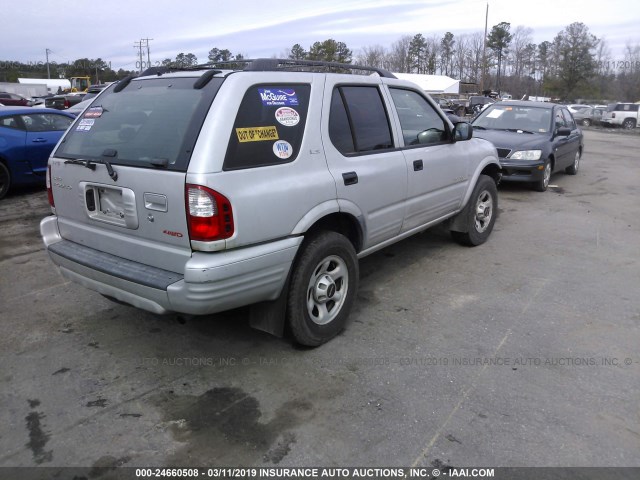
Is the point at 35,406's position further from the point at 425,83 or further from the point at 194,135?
the point at 425,83

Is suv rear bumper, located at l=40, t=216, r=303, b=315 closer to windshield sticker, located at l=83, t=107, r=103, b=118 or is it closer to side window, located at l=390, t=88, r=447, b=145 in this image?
windshield sticker, located at l=83, t=107, r=103, b=118

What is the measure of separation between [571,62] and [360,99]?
239 ft

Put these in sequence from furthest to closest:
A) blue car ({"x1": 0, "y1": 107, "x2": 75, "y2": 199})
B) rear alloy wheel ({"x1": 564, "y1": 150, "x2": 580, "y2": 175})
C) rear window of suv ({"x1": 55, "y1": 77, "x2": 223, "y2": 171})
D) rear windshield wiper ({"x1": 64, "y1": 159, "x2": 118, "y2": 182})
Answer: rear alloy wheel ({"x1": 564, "y1": 150, "x2": 580, "y2": 175}), blue car ({"x1": 0, "y1": 107, "x2": 75, "y2": 199}), rear windshield wiper ({"x1": 64, "y1": 159, "x2": 118, "y2": 182}), rear window of suv ({"x1": 55, "y1": 77, "x2": 223, "y2": 171})

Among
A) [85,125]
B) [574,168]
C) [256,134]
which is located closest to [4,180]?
[85,125]

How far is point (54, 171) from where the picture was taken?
3654mm

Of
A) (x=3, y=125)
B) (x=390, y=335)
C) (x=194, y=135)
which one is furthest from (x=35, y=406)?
(x=3, y=125)

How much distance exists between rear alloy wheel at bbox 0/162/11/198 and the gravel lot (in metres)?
3.79

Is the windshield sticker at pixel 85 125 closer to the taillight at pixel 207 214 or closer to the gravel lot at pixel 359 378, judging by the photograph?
the taillight at pixel 207 214

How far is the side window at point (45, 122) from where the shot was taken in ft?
29.2

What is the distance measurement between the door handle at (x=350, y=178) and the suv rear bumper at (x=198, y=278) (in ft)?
2.04

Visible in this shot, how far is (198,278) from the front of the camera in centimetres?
285

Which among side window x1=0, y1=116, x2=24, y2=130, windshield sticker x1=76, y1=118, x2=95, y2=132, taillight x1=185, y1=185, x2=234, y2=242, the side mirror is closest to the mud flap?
taillight x1=185, y1=185, x2=234, y2=242

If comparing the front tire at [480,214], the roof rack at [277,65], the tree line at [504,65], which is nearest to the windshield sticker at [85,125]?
the roof rack at [277,65]

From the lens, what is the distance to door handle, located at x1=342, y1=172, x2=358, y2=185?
3.66 metres
